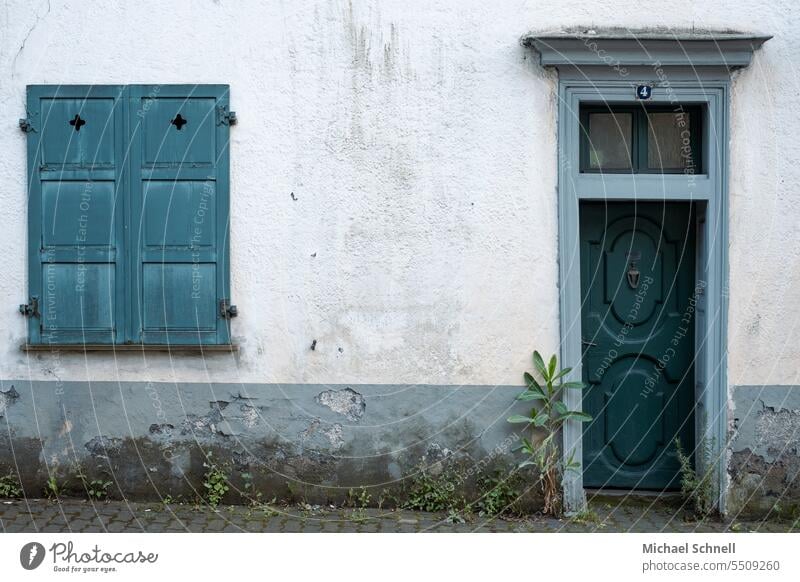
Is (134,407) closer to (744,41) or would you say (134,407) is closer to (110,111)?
(110,111)

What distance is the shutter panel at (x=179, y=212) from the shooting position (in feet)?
23.2

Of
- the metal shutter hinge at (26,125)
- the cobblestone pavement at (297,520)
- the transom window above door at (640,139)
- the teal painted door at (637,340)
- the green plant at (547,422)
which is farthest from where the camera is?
the teal painted door at (637,340)

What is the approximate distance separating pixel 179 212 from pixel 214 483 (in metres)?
1.95

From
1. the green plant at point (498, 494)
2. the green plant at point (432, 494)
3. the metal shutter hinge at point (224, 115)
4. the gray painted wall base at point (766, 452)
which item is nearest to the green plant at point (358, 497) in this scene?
the green plant at point (432, 494)

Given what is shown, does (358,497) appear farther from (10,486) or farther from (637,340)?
(10,486)

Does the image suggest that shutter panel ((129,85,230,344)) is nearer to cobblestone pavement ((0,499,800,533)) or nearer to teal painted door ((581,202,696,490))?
cobblestone pavement ((0,499,800,533))

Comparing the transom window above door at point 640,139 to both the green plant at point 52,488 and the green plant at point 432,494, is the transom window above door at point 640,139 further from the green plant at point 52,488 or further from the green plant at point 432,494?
the green plant at point 52,488

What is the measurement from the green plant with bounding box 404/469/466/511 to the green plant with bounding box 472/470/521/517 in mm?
144

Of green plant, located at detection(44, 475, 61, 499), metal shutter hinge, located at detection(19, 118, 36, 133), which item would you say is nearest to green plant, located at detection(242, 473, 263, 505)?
green plant, located at detection(44, 475, 61, 499)

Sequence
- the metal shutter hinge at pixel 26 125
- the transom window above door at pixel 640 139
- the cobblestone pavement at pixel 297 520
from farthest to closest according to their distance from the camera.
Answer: the transom window above door at pixel 640 139 → the metal shutter hinge at pixel 26 125 → the cobblestone pavement at pixel 297 520

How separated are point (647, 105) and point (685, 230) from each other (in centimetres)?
95

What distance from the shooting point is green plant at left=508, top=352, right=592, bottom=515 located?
6980 millimetres

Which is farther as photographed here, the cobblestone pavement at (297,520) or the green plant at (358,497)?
the green plant at (358,497)

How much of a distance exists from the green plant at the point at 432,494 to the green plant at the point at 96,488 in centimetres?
215
